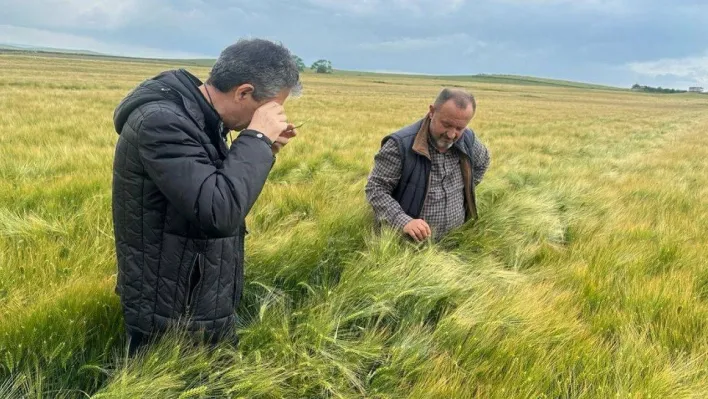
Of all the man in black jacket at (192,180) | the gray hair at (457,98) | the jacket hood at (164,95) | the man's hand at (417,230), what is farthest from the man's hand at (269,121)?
the gray hair at (457,98)

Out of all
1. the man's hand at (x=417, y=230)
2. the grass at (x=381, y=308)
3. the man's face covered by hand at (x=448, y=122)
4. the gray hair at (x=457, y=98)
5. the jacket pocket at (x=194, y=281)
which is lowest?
the grass at (x=381, y=308)

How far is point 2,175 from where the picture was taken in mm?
4777

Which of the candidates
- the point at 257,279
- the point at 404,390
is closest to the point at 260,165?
the point at 404,390

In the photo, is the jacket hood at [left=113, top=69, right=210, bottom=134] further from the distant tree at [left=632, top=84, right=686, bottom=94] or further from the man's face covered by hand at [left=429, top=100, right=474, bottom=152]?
the distant tree at [left=632, top=84, right=686, bottom=94]

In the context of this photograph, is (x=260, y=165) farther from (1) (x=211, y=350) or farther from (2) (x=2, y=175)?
(2) (x=2, y=175)

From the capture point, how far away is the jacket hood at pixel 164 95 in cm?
161

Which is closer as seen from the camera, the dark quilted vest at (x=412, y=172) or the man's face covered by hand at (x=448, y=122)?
the man's face covered by hand at (x=448, y=122)

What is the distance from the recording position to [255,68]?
170 cm

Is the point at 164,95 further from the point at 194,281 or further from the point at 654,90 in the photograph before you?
the point at 654,90

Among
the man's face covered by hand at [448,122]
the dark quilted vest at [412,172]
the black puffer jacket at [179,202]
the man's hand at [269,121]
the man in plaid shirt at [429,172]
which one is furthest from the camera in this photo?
the dark quilted vest at [412,172]

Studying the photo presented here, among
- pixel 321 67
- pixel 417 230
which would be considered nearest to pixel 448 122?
pixel 417 230

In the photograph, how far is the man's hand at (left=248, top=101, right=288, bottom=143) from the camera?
5.57 ft

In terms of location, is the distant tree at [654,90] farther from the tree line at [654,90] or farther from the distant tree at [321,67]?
the distant tree at [321,67]

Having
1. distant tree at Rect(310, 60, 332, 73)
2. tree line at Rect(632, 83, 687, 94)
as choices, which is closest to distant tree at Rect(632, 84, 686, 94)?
tree line at Rect(632, 83, 687, 94)
